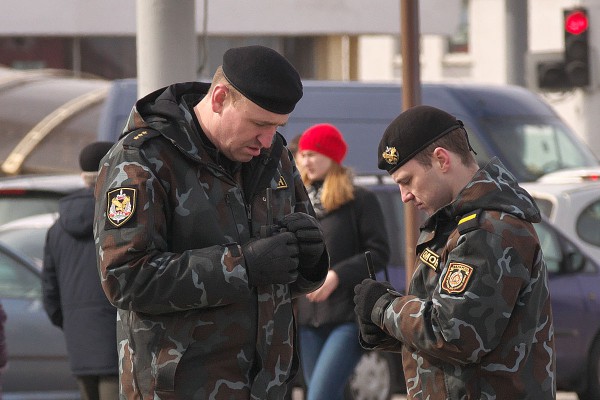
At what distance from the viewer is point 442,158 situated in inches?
148

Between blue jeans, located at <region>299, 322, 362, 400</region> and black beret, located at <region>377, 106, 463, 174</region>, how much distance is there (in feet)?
9.50

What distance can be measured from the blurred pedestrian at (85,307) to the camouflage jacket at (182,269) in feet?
8.36

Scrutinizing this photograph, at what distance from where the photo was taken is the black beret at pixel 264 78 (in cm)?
368

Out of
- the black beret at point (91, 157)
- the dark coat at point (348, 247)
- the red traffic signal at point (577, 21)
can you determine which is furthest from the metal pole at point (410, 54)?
the red traffic signal at point (577, 21)

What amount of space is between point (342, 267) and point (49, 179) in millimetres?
3816

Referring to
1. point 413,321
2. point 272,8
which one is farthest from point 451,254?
point 272,8

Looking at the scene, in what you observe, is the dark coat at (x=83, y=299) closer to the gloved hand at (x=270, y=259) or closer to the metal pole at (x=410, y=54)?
the metal pole at (x=410, y=54)

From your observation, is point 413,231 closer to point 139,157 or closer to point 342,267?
point 342,267

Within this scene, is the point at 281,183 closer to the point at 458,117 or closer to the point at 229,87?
the point at 229,87

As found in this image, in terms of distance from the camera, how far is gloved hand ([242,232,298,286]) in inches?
142

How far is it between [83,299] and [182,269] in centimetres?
287

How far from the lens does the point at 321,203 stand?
674 cm

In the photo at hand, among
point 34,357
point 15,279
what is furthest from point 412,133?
point 15,279

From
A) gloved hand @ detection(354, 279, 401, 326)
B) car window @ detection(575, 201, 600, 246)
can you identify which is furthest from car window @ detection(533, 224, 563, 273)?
gloved hand @ detection(354, 279, 401, 326)
